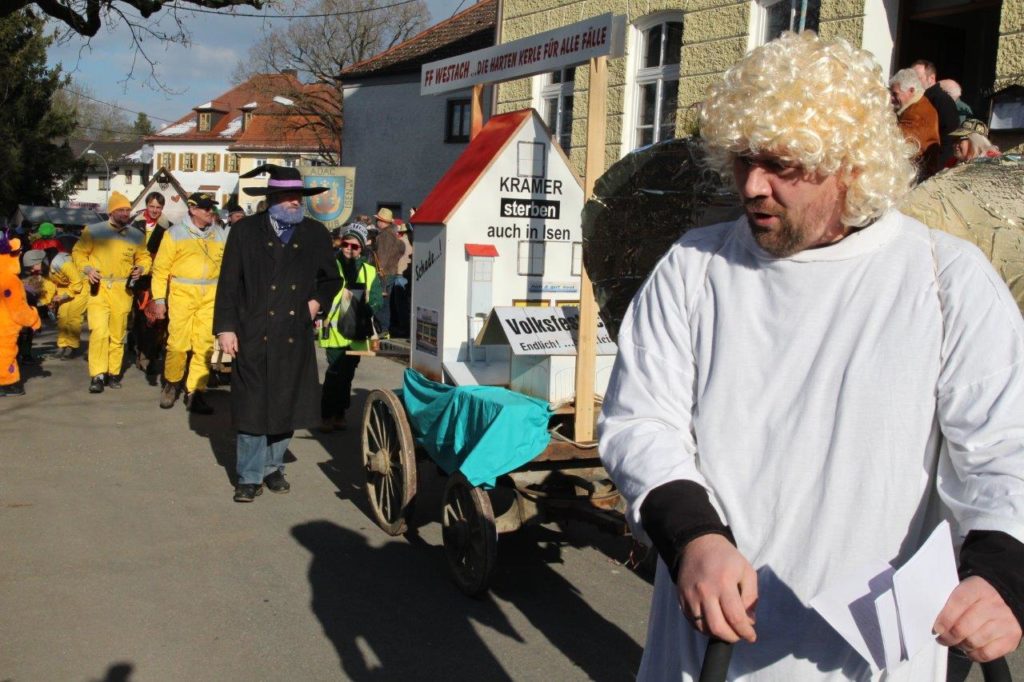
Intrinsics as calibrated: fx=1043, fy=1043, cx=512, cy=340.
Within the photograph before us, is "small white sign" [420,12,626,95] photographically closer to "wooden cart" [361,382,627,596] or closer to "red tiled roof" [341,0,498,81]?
"wooden cart" [361,382,627,596]

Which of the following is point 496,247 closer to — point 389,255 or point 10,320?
point 10,320

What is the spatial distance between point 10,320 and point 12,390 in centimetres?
78

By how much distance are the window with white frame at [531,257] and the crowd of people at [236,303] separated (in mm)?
1692

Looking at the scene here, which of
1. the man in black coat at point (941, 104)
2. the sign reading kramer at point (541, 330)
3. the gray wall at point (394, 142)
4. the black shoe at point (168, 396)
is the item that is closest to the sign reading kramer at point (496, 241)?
the sign reading kramer at point (541, 330)

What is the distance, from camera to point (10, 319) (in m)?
10.3

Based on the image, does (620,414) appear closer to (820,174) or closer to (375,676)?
(820,174)

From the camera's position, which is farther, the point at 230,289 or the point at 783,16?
the point at 783,16

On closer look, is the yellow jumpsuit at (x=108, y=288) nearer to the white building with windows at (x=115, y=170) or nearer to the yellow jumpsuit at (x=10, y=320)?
the yellow jumpsuit at (x=10, y=320)

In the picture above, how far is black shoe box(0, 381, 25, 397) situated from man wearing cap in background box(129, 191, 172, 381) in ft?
4.55

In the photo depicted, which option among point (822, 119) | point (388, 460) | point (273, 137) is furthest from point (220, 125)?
point (822, 119)

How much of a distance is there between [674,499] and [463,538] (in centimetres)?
346

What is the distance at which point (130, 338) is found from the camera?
13.1 metres

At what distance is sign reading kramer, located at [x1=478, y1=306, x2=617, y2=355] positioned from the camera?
17.3 feet

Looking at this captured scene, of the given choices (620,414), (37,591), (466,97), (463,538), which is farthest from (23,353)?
(466,97)
